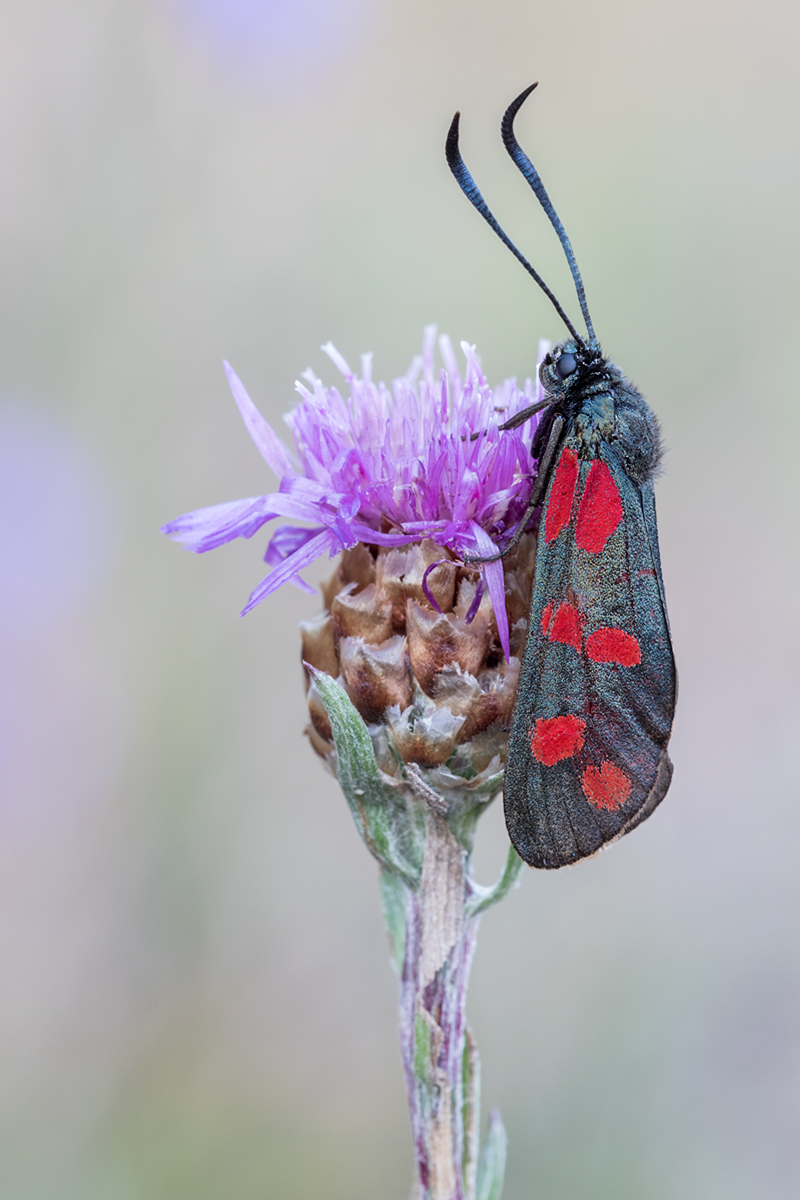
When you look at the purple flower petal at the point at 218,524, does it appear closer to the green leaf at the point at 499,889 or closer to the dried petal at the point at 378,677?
the dried petal at the point at 378,677

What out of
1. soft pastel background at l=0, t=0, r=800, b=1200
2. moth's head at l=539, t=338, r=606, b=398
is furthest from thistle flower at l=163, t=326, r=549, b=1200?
soft pastel background at l=0, t=0, r=800, b=1200

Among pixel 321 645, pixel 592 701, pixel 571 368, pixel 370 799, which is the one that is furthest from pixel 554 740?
pixel 571 368

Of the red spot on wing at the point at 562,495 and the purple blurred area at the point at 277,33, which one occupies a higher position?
the purple blurred area at the point at 277,33

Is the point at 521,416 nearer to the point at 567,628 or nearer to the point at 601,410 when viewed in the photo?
the point at 601,410

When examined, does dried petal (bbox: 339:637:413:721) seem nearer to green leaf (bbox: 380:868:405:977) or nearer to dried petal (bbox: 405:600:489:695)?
dried petal (bbox: 405:600:489:695)

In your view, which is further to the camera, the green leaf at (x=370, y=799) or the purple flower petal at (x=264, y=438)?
the purple flower petal at (x=264, y=438)

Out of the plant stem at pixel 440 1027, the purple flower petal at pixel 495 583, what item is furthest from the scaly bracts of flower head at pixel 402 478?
the plant stem at pixel 440 1027
